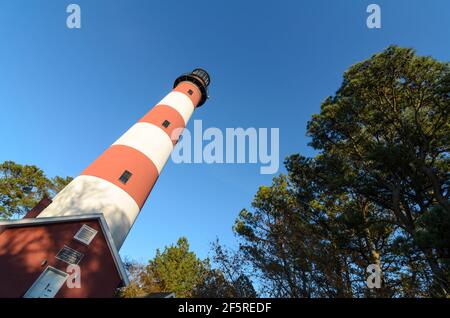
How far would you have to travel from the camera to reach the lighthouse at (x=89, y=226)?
29.7ft

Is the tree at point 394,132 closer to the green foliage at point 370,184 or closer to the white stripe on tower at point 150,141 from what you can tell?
the green foliage at point 370,184

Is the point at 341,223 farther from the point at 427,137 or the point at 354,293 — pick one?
the point at 427,137

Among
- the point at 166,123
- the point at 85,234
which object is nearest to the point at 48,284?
the point at 85,234

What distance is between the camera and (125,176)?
43.4ft

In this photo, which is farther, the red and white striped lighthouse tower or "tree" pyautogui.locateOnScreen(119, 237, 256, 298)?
"tree" pyautogui.locateOnScreen(119, 237, 256, 298)

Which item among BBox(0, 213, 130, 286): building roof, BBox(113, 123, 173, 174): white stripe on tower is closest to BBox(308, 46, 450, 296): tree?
BBox(113, 123, 173, 174): white stripe on tower

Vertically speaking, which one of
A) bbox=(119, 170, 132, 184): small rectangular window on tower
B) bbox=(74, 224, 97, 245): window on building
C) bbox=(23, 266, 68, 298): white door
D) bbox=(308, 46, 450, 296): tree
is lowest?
bbox=(23, 266, 68, 298): white door

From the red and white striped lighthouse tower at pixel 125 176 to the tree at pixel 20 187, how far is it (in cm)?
1767

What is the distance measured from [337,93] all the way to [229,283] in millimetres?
13565

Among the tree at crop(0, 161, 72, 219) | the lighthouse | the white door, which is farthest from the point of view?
the tree at crop(0, 161, 72, 219)

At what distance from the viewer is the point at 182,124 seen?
63.1 feet

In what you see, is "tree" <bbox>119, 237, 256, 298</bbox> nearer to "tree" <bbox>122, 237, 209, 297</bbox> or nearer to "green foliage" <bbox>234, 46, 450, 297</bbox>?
"tree" <bbox>122, 237, 209, 297</bbox>

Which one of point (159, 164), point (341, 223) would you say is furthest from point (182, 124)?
point (341, 223)

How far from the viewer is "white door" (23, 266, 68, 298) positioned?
866cm
